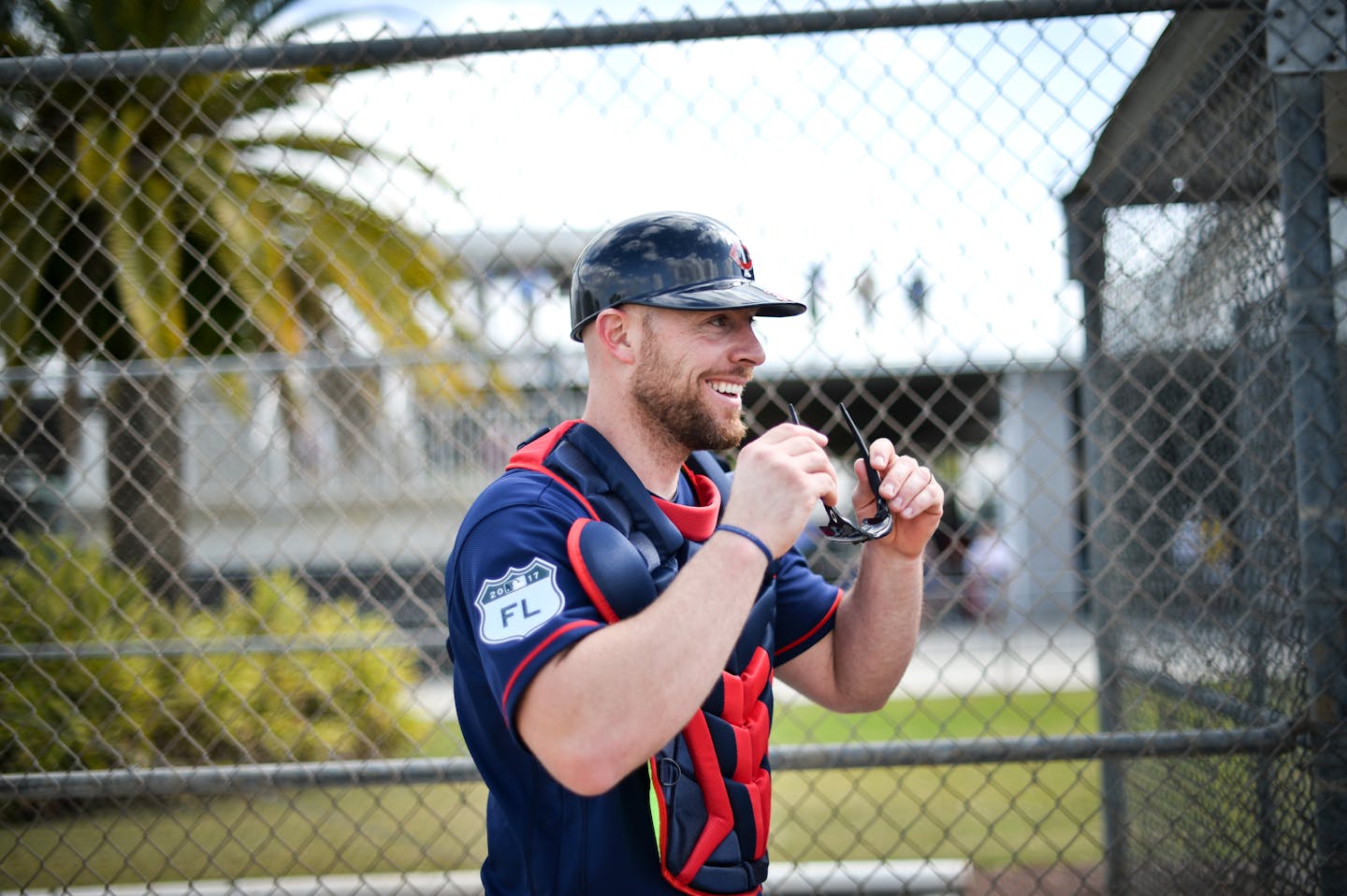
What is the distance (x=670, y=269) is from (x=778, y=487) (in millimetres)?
505

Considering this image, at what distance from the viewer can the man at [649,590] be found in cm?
148

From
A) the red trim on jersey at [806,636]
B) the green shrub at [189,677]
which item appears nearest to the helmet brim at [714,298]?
the red trim on jersey at [806,636]

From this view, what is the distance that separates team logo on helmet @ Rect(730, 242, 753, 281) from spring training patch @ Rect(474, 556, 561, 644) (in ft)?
2.32

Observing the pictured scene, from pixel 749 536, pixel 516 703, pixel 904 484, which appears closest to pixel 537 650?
pixel 516 703

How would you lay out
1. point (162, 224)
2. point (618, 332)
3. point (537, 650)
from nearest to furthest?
point (537, 650) < point (618, 332) < point (162, 224)

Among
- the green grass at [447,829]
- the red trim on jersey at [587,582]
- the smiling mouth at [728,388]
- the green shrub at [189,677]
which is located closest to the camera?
the red trim on jersey at [587,582]

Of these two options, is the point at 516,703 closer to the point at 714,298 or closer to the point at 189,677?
the point at 714,298

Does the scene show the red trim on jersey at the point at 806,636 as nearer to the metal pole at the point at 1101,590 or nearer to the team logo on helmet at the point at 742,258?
the team logo on helmet at the point at 742,258

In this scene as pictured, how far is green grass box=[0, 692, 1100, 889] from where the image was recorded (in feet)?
15.7

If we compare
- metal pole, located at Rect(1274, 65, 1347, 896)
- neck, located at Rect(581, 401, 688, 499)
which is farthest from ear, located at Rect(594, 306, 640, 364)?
metal pole, located at Rect(1274, 65, 1347, 896)

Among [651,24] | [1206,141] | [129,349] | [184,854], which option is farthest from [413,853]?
[129,349]

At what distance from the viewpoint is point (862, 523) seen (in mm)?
1931

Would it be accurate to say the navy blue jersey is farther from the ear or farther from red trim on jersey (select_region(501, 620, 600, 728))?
the ear

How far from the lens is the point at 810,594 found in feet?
7.25
